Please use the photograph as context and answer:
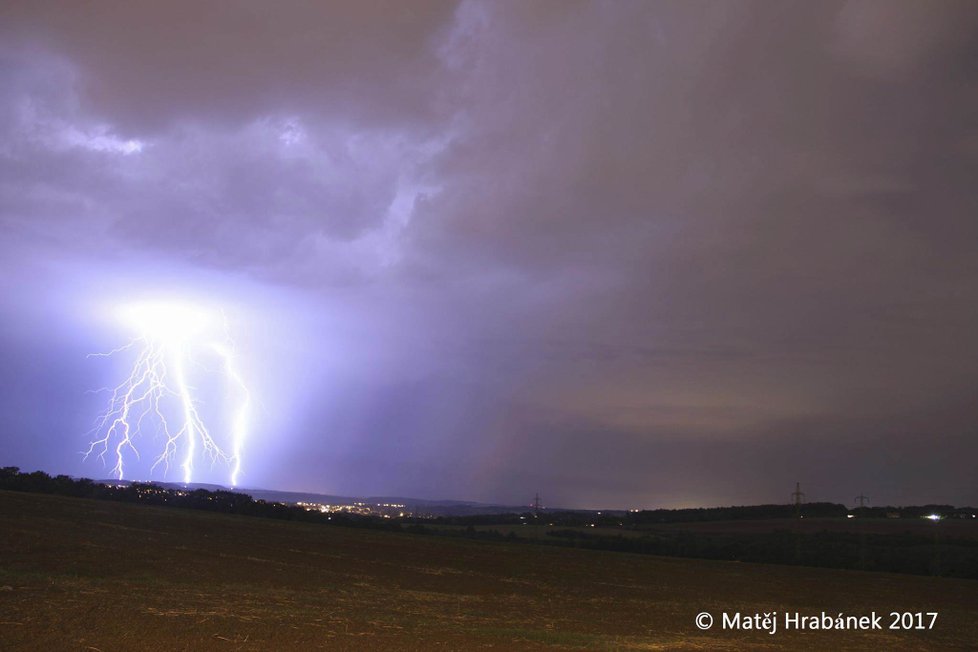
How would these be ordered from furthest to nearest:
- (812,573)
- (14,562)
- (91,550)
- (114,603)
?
(812,573), (91,550), (14,562), (114,603)

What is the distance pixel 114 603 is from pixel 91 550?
1278 cm

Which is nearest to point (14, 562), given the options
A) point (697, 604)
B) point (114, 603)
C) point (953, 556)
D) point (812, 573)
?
point (114, 603)

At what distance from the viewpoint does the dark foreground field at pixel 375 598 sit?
12.0 metres

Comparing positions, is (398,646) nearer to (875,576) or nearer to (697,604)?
(697,604)

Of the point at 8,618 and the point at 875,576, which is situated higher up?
the point at 8,618

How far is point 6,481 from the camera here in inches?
2773

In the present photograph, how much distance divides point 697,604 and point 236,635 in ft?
47.0

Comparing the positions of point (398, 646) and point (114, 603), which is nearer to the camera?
point (398, 646)

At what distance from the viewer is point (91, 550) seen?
963 inches

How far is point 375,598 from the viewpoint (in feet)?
59.6

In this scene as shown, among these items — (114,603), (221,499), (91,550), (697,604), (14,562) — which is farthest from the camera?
(221,499)

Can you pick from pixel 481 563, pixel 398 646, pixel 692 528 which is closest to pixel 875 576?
pixel 481 563

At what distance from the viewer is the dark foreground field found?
12016 mm

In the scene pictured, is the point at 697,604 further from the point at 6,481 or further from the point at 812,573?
the point at 6,481
